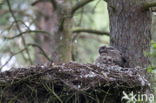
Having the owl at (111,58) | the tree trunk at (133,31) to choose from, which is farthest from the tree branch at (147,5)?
the owl at (111,58)

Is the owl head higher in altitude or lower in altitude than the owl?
higher

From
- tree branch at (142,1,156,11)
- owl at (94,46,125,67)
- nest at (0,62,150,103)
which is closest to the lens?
nest at (0,62,150,103)

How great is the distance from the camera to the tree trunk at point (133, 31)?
11.3 feet

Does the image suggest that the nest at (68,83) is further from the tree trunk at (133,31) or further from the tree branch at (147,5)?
the tree branch at (147,5)

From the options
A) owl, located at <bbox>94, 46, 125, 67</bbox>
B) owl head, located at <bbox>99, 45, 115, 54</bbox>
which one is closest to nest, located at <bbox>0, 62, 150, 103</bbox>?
owl, located at <bbox>94, 46, 125, 67</bbox>

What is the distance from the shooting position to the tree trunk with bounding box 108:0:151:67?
3441 mm

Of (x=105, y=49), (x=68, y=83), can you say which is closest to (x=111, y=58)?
(x=105, y=49)

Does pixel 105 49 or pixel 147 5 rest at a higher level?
pixel 147 5

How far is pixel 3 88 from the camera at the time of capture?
9.85ft

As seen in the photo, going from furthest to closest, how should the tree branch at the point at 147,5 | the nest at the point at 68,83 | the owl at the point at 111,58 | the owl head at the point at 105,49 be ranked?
the owl head at the point at 105,49 < the owl at the point at 111,58 < the tree branch at the point at 147,5 < the nest at the point at 68,83

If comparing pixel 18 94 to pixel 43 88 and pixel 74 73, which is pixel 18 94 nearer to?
pixel 43 88

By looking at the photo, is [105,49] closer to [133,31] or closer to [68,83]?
[133,31]

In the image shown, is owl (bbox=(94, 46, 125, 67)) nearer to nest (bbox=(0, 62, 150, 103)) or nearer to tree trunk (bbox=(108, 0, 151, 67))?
tree trunk (bbox=(108, 0, 151, 67))

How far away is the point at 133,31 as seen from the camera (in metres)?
3.49
